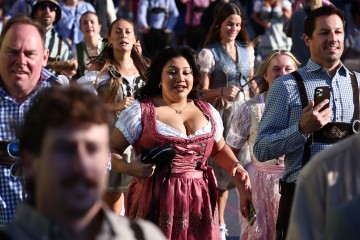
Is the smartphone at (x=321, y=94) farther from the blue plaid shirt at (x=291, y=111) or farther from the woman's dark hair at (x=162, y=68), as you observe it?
the woman's dark hair at (x=162, y=68)

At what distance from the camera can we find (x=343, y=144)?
3.80 meters

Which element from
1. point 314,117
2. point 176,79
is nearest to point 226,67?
point 176,79

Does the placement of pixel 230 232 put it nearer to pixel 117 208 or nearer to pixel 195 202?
pixel 117 208

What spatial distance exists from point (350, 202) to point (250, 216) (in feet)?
11.2

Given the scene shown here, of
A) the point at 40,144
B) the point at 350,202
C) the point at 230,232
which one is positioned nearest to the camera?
the point at 40,144

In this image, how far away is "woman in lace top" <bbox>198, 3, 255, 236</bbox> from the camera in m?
9.59

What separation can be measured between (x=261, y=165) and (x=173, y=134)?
1.44 metres

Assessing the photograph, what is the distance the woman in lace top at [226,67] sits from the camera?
31.5 feet

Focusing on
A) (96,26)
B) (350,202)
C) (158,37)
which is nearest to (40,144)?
(350,202)

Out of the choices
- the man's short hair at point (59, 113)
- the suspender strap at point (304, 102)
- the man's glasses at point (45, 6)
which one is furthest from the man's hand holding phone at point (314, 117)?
the man's glasses at point (45, 6)

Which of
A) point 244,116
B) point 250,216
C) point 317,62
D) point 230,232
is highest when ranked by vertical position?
point 317,62

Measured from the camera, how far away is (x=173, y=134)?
6.88 meters

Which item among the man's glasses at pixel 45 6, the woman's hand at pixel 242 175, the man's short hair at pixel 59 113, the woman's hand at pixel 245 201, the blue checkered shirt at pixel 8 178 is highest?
the man's glasses at pixel 45 6

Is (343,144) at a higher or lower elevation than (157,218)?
higher
